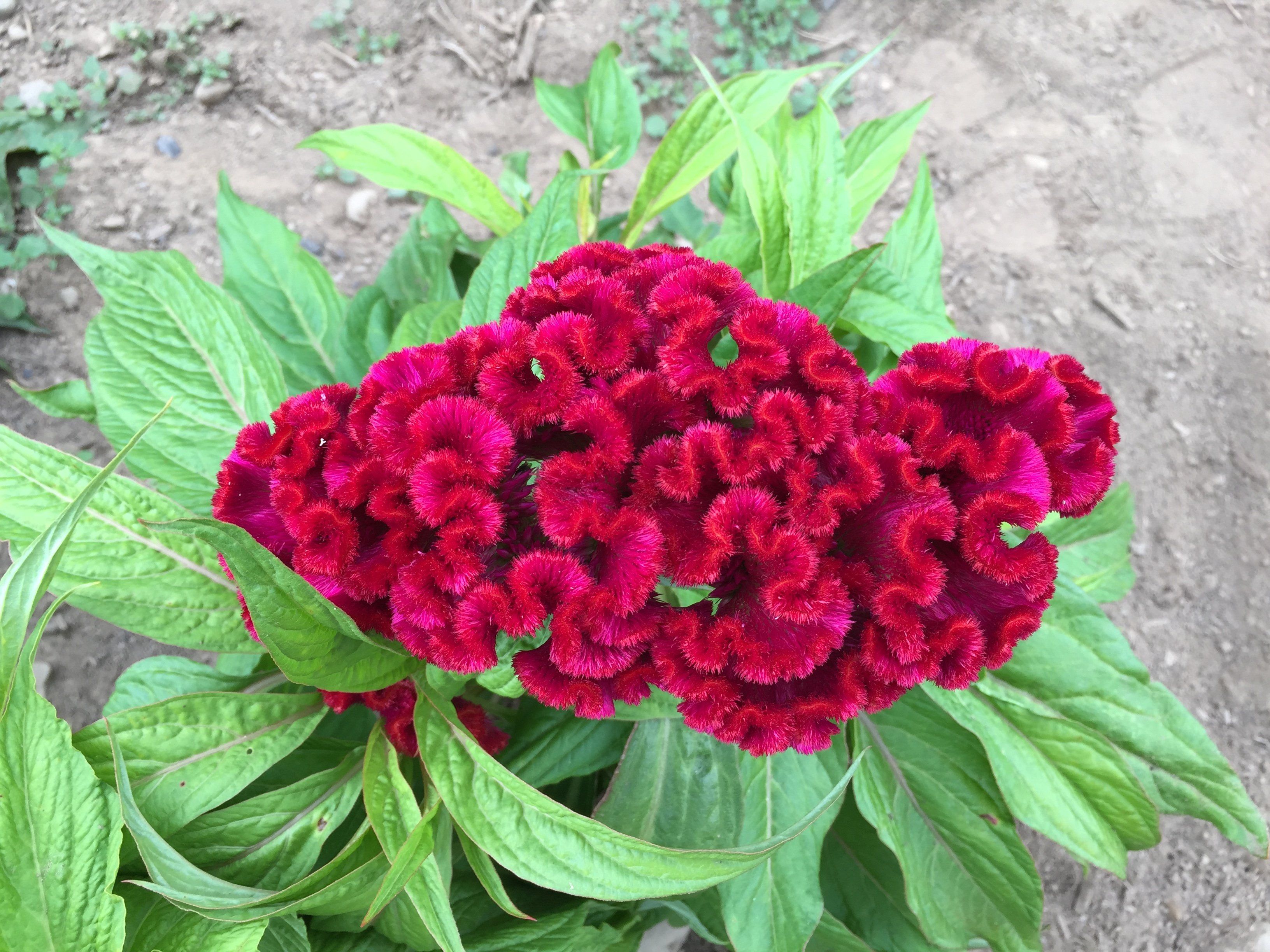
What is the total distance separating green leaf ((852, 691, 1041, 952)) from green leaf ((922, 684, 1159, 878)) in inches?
3.8

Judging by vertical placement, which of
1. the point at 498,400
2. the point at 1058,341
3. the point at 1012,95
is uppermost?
the point at 498,400

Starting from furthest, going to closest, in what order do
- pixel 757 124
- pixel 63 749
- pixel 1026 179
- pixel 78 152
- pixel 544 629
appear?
pixel 1026 179 < pixel 78 152 < pixel 757 124 < pixel 544 629 < pixel 63 749

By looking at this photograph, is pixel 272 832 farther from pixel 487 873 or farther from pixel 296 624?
pixel 296 624

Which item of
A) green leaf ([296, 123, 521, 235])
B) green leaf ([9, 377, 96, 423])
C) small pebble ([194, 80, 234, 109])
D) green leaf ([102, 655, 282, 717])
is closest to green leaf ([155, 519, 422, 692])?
green leaf ([102, 655, 282, 717])

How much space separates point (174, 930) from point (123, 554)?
62cm

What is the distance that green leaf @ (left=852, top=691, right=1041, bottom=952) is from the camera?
168 cm

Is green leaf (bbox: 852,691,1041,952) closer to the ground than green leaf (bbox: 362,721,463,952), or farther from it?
closer to the ground

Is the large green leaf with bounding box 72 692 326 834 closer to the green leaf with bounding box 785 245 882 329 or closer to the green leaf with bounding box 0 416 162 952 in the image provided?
the green leaf with bounding box 0 416 162 952

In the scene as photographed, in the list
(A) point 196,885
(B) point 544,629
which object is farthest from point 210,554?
(B) point 544,629

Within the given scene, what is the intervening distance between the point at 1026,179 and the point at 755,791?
10.1 feet

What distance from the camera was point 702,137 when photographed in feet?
6.33

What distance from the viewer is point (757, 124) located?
6.01ft

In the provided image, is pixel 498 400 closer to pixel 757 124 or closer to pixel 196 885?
pixel 196 885

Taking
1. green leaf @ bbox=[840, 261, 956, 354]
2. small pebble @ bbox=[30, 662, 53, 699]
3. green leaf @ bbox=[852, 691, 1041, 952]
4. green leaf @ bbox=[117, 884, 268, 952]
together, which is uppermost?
green leaf @ bbox=[840, 261, 956, 354]
